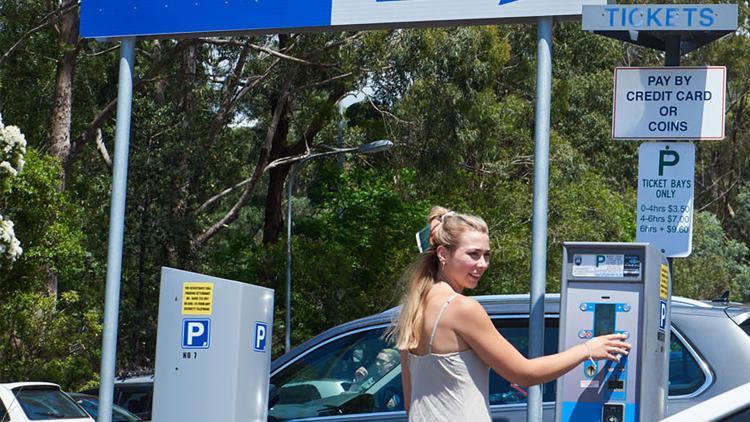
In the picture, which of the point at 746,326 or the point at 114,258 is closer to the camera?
the point at 746,326

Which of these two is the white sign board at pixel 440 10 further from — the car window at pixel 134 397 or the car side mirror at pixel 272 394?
the car window at pixel 134 397

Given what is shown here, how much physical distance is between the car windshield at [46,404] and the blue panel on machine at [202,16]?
7264mm

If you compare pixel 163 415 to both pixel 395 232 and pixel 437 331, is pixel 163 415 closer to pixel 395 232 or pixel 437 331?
pixel 437 331

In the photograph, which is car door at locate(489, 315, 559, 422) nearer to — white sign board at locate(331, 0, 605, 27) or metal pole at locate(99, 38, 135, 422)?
white sign board at locate(331, 0, 605, 27)

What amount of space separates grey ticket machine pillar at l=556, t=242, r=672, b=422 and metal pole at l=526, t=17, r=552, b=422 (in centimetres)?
36

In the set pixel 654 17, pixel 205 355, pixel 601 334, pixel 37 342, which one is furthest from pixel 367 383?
pixel 37 342

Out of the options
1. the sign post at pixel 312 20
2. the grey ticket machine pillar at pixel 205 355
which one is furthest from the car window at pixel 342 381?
the sign post at pixel 312 20

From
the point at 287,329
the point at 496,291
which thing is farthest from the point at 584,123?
the point at 287,329

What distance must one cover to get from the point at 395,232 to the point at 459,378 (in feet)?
85.0

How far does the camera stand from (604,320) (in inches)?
183

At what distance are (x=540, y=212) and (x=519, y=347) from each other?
2.35 ft

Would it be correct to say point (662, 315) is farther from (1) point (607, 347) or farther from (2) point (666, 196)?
(2) point (666, 196)

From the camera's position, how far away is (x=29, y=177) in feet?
61.5

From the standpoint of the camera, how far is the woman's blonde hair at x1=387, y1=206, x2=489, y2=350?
13.7 feet
